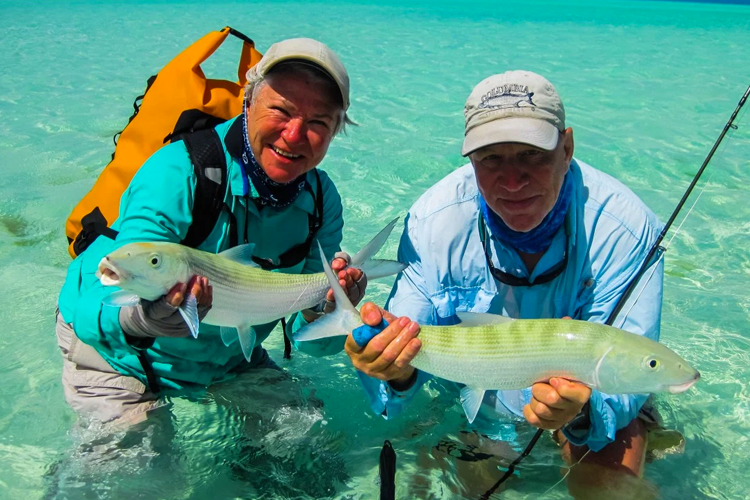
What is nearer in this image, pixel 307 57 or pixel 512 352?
pixel 512 352

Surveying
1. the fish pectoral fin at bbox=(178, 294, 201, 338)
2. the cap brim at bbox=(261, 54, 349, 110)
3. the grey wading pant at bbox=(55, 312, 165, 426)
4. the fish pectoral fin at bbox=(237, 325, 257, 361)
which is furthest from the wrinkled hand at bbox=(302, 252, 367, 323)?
the grey wading pant at bbox=(55, 312, 165, 426)

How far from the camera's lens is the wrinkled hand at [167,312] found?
2436 mm

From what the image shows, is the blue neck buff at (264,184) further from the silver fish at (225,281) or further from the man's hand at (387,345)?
the man's hand at (387,345)

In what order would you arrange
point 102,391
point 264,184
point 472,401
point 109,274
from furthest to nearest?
1. point 102,391
2. point 264,184
3. point 472,401
4. point 109,274

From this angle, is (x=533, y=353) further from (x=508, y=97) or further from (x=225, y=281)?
(x=225, y=281)

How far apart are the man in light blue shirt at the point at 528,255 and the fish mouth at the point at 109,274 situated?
0.95 m

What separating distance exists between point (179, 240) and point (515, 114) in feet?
5.28

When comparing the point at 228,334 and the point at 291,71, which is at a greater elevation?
the point at 291,71

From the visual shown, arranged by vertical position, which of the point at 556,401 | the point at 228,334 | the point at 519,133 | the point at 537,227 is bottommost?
the point at 228,334

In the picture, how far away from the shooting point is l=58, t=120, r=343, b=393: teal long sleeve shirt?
9.38ft

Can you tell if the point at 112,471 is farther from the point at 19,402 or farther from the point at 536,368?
the point at 536,368

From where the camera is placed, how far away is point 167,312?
2.44m

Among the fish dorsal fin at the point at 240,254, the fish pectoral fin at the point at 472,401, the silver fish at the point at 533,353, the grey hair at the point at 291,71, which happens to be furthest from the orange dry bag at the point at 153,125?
the fish pectoral fin at the point at 472,401

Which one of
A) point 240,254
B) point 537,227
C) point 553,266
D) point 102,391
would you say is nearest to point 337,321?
point 240,254
